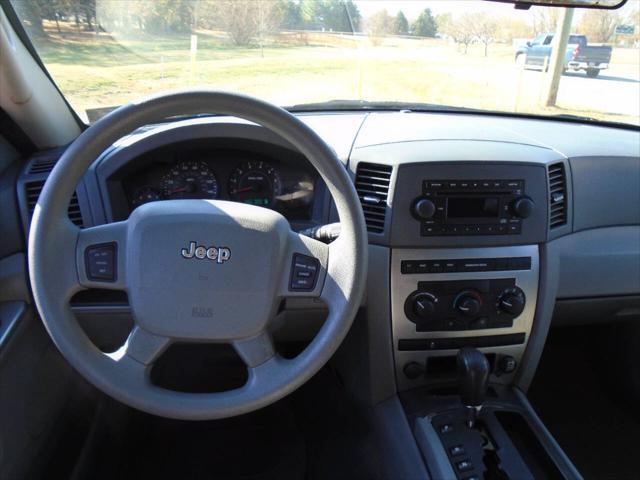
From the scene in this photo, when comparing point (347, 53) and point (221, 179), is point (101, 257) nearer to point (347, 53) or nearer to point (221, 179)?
point (221, 179)

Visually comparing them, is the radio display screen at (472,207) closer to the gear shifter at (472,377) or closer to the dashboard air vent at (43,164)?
the gear shifter at (472,377)

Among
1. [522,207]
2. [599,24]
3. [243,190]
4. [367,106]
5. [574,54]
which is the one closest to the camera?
[522,207]

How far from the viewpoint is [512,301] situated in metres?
1.78

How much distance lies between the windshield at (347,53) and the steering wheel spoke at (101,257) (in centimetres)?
66

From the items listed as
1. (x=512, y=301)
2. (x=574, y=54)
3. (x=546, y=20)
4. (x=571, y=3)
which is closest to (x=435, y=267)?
(x=512, y=301)

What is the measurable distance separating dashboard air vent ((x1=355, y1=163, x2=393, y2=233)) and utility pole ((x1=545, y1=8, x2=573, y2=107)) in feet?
3.81

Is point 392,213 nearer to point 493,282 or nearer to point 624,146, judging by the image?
point 493,282

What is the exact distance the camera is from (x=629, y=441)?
7.76 feet

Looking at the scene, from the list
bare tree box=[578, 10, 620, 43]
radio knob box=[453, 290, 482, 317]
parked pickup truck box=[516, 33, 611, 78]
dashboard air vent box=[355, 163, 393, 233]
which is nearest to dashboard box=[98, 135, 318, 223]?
dashboard air vent box=[355, 163, 393, 233]

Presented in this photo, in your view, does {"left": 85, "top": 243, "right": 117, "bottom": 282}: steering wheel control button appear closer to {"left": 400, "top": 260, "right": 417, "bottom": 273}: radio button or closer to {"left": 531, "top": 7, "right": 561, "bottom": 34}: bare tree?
{"left": 400, "top": 260, "right": 417, "bottom": 273}: radio button

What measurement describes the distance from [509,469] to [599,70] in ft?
6.08

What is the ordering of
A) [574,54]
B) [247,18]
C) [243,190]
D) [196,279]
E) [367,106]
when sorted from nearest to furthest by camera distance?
[196,279] < [243,190] < [247,18] < [367,106] < [574,54]

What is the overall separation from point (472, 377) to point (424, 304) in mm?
268

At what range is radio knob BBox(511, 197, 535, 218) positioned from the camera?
67.7 inches
